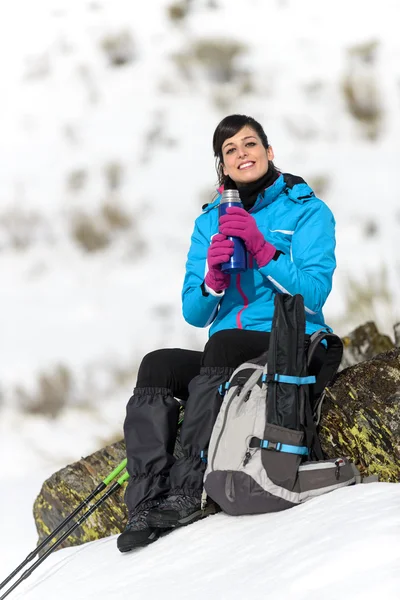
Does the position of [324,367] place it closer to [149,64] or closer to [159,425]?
[159,425]

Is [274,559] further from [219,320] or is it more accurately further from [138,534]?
[219,320]

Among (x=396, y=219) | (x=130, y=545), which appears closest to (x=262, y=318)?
(x=130, y=545)

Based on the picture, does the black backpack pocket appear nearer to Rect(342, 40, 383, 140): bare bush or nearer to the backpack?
the backpack

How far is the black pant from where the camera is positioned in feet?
9.68

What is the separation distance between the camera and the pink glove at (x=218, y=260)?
2.89 meters

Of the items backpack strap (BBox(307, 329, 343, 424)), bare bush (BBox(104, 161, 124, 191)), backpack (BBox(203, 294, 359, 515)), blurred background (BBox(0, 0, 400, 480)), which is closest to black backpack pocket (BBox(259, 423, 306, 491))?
backpack (BBox(203, 294, 359, 515))

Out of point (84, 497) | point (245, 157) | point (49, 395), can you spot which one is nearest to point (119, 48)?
point (49, 395)

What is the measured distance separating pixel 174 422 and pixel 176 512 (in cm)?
36

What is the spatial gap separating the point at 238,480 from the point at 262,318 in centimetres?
73

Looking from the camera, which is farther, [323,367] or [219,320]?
[219,320]

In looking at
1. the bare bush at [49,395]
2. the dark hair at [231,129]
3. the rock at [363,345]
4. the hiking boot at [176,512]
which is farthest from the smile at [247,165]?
the bare bush at [49,395]

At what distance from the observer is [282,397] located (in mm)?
2703

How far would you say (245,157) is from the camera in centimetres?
335

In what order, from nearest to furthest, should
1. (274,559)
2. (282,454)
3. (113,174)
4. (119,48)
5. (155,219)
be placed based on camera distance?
(274,559)
(282,454)
(155,219)
(113,174)
(119,48)
